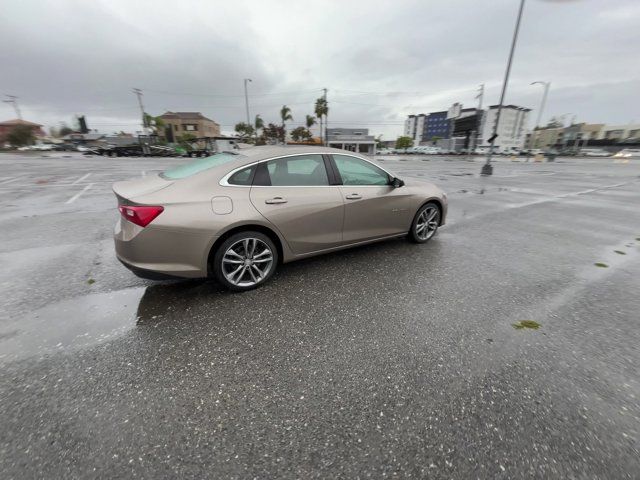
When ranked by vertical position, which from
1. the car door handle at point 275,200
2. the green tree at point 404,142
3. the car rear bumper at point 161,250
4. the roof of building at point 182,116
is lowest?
the green tree at point 404,142

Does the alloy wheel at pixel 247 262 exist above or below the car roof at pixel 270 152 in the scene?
below

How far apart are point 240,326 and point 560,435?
7.87 ft

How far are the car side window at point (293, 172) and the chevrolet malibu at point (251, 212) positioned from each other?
0.04 ft

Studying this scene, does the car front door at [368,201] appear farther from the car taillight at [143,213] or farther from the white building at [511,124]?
A: the white building at [511,124]

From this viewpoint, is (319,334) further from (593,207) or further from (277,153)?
(593,207)

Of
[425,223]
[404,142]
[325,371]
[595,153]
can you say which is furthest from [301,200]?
[404,142]

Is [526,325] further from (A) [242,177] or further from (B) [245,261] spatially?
(A) [242,177]

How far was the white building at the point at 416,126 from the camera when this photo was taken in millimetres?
160012

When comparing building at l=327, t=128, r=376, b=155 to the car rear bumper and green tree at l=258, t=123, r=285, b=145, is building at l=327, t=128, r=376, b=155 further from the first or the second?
the car rear bumper

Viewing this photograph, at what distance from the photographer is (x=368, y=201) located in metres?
4.07

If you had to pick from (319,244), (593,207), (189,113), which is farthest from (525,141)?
(319,244)

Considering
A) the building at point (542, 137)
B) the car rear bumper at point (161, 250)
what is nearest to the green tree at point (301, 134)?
the car rear bumper at point (161, 250)

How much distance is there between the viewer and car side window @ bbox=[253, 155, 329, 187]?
3408 millimetres

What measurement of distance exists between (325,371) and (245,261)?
1.55 meters
